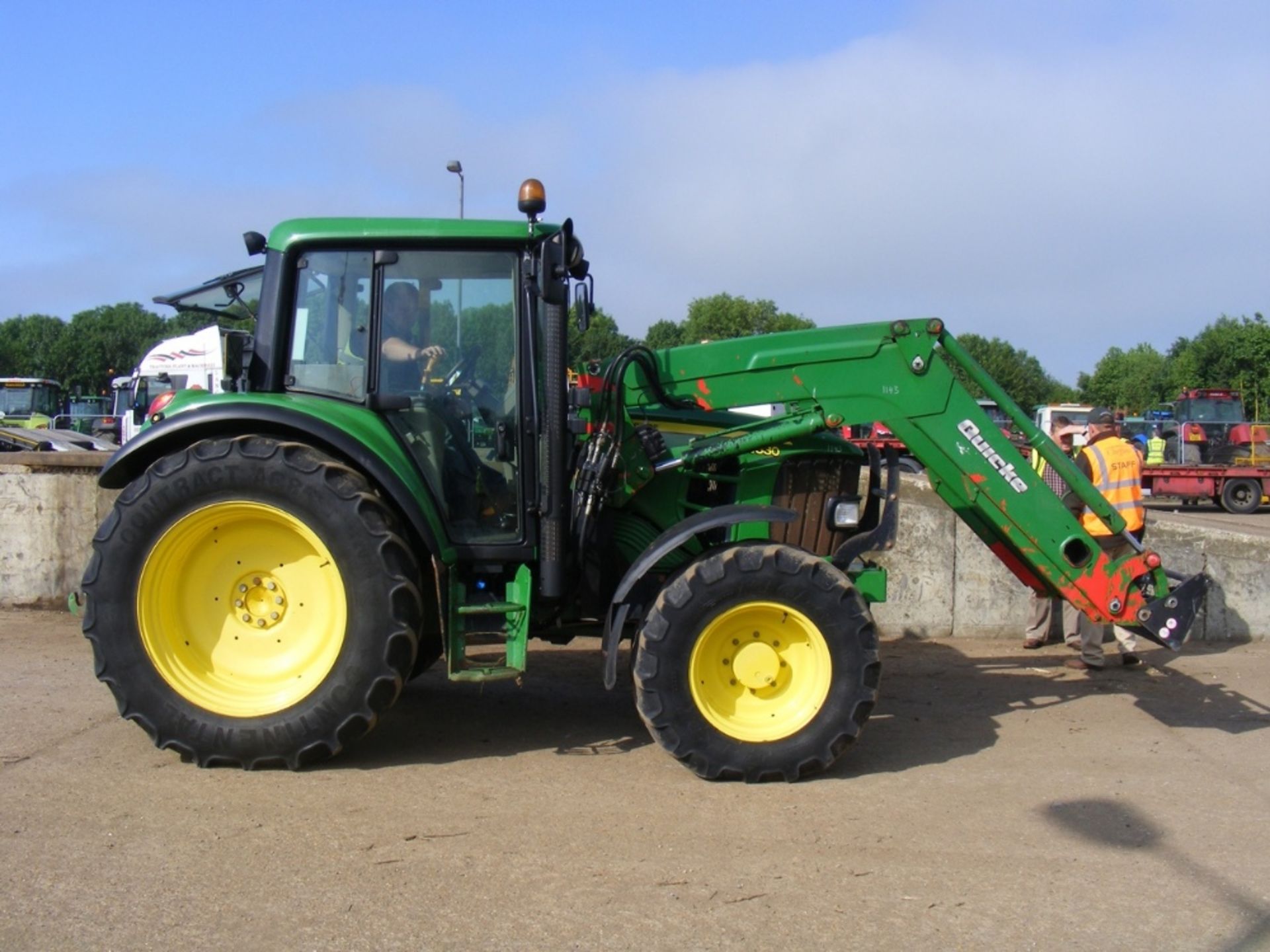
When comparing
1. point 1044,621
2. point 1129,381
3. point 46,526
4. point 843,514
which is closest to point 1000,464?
point 843,514

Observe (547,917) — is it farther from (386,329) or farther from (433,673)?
(433,673)

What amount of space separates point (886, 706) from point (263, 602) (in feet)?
11.6

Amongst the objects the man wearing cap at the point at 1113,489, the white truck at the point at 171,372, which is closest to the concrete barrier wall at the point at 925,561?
the man wearing cap at the point at 1113,489

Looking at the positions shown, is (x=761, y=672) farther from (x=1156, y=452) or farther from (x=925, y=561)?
(x=1156, y=452)

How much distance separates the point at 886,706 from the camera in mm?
6773

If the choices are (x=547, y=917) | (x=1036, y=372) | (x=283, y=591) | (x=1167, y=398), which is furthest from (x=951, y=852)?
(x=1036, y=372)

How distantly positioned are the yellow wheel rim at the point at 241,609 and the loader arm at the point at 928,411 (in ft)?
5.93

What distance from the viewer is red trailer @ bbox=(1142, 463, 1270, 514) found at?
23094 millimetres

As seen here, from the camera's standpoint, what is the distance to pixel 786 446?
5969 mm

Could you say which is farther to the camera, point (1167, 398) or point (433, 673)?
point (1167, 398)

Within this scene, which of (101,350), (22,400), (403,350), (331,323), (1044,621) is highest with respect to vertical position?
(101,350)

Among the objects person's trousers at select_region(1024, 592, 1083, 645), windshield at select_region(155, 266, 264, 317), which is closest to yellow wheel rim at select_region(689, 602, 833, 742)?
windshield at select_region(155, 266, 264, 317)

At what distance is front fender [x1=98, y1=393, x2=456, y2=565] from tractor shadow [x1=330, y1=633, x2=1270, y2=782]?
111cm

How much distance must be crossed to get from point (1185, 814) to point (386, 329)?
4.13 metres
